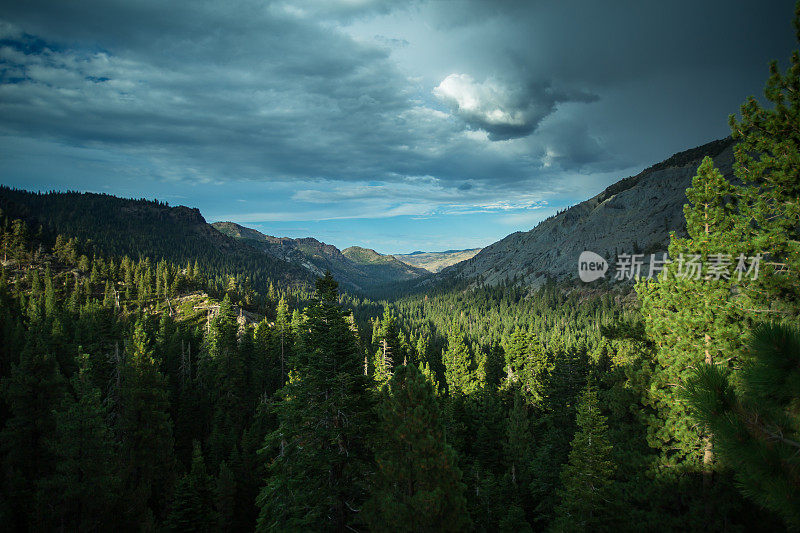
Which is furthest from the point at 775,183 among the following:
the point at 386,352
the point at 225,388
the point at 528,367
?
the point at 225,388

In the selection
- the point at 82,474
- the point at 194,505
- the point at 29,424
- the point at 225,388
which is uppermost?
the point at 29,424

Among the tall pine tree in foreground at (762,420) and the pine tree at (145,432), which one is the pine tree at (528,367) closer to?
the pine tree at (145,432)

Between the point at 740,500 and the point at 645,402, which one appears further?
the point at 645,402

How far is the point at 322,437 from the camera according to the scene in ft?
44.3

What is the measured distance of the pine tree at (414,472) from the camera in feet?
35.8

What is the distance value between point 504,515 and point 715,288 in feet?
63.9

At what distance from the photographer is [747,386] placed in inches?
176

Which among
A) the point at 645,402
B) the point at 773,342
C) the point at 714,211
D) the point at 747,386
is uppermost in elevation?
the point at 714,211

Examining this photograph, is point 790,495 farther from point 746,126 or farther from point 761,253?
point 746,126

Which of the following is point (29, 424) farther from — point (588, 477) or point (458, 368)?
point (458, 368)

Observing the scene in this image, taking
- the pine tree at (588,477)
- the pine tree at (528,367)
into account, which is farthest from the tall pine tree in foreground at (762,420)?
the pine tree at (528,367)

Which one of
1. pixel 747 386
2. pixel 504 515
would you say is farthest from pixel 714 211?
pixel 504 515

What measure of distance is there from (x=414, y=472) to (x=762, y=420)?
394 inches

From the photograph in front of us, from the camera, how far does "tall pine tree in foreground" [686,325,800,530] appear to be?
146 inches
